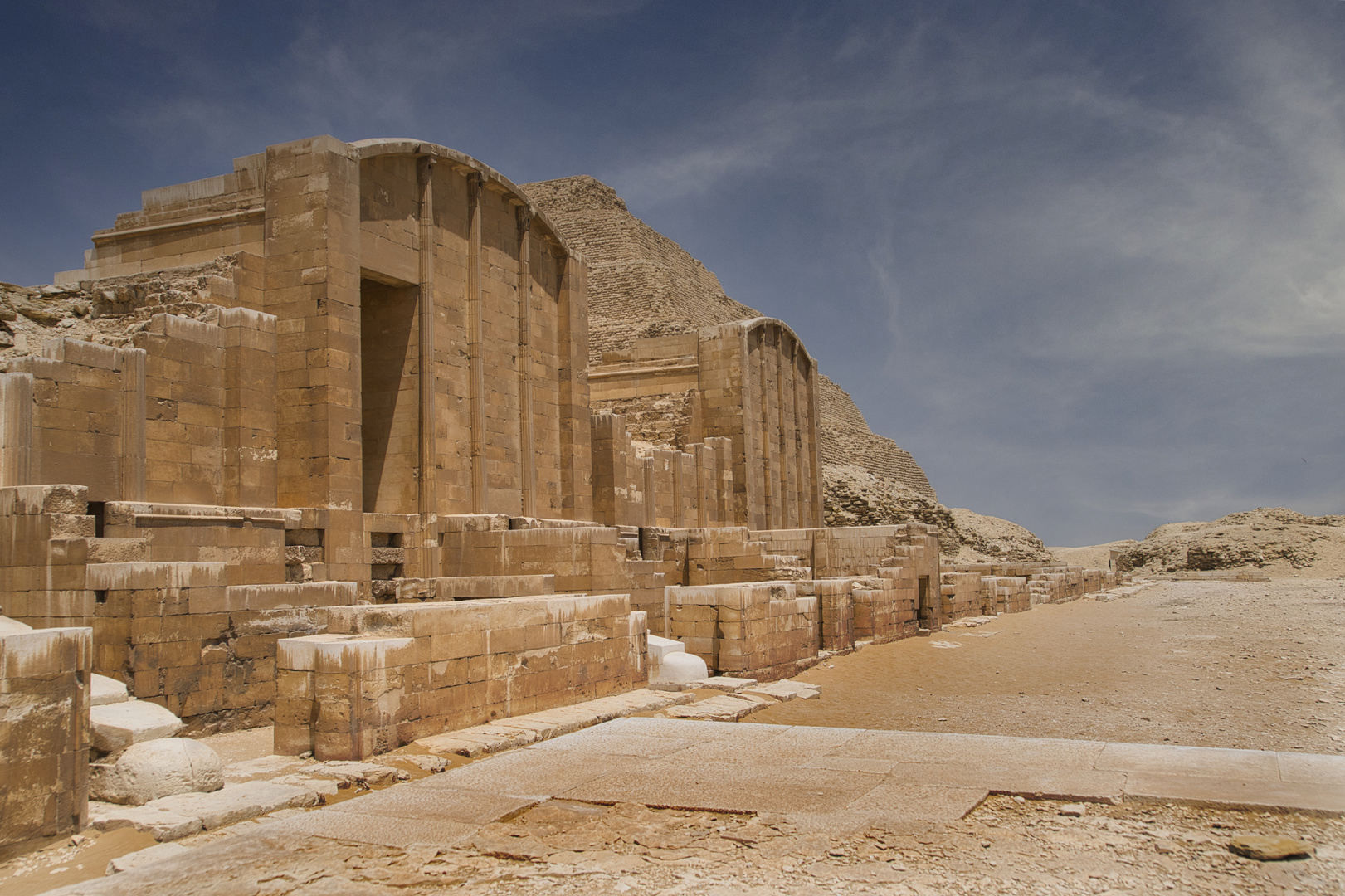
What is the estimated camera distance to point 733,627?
10.6 metres

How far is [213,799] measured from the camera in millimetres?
4797

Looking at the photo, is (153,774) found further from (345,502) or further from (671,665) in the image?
(345,502)

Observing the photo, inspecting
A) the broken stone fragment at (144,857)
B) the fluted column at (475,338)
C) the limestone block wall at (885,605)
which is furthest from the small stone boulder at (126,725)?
the limestone block wall at (885,605)

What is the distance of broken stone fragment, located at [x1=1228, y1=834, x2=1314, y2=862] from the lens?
3650 mm

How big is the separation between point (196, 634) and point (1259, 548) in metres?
43.0

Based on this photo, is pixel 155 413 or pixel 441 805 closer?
pixel 441 805

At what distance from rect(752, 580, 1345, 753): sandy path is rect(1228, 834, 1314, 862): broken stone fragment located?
4024 millimetres

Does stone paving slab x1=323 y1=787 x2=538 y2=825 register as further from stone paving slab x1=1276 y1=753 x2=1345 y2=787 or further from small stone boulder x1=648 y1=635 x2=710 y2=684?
small stone boulder x1=648 y1=635 x2=710 y2=684

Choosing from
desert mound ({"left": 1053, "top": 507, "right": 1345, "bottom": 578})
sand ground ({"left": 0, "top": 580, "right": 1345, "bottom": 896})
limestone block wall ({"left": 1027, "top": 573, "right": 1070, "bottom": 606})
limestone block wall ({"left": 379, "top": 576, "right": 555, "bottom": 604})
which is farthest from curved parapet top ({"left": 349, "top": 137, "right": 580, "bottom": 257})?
desert mound ({"left": 1053, "top": 507, "right": 1345, "bottom": 578})

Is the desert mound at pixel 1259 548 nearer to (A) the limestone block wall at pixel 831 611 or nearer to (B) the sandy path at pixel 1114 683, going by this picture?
(B) the sandy path at pixel 1114 683

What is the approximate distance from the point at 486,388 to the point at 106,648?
8.81m

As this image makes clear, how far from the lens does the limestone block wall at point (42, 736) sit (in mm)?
4125

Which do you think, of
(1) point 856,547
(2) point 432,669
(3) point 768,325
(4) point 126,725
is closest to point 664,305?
(3) point 768,325

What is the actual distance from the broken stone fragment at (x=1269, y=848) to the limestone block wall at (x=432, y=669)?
15.0 ft
